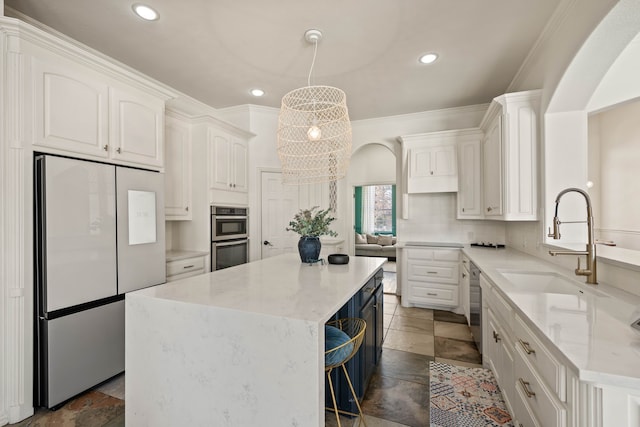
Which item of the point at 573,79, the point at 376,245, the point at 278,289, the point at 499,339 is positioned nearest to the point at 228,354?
the point at 278,289

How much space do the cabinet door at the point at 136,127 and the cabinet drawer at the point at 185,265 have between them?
1019 millimetres

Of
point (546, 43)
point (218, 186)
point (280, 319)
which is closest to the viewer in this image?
point (280, 319)

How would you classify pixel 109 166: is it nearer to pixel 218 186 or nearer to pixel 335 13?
pixel 218 186

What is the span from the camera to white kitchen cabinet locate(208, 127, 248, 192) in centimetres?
348

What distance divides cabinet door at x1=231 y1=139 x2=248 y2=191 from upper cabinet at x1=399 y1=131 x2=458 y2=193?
229cm

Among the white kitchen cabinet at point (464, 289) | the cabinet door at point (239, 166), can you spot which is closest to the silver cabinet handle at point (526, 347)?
the white kitchen cabinet at point (464, 289)

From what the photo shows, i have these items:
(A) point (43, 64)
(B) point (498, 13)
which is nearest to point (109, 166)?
(A) point (43, 64)

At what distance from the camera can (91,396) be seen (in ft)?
6.78

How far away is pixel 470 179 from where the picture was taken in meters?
3.77

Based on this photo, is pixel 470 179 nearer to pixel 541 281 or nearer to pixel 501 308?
pixel 541 281

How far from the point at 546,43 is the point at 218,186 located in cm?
356

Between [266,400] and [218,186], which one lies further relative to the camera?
[218,186]

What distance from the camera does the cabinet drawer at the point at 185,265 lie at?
9.53 ft

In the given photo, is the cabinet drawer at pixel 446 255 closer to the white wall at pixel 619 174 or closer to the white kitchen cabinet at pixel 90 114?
the white wall at pixel 619 174
